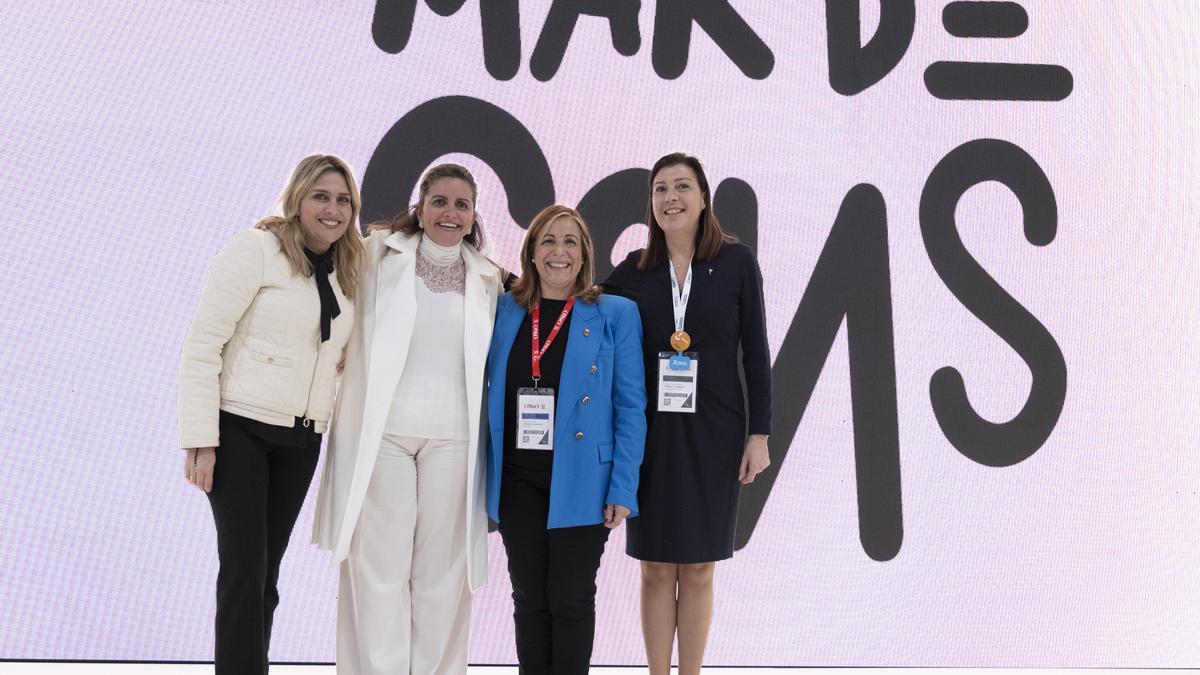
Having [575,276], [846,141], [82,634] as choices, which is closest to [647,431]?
[575,276]

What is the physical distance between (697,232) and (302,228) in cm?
98

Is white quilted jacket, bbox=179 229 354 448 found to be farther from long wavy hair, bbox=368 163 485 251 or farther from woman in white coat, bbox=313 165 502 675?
long wavy hair, bbox=368 163 485 251

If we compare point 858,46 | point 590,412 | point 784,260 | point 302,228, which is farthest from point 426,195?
point 858,46

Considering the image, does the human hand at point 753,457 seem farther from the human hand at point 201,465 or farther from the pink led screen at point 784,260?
the human hand at point 201,465

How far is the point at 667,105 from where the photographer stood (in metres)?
3.49

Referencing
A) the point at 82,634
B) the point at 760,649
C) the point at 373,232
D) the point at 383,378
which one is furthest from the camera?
the point at 760,649

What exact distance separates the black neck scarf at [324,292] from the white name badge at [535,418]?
1.48 feet

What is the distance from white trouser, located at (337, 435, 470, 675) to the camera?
2.31 metres

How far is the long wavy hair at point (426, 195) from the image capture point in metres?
2.36

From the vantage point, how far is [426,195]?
2.36m

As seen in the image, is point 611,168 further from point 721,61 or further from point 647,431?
point 647,431

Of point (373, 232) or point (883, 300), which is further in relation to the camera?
point (883, 300)

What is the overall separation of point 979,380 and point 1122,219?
0.80m

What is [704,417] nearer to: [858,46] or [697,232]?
[697,232]
